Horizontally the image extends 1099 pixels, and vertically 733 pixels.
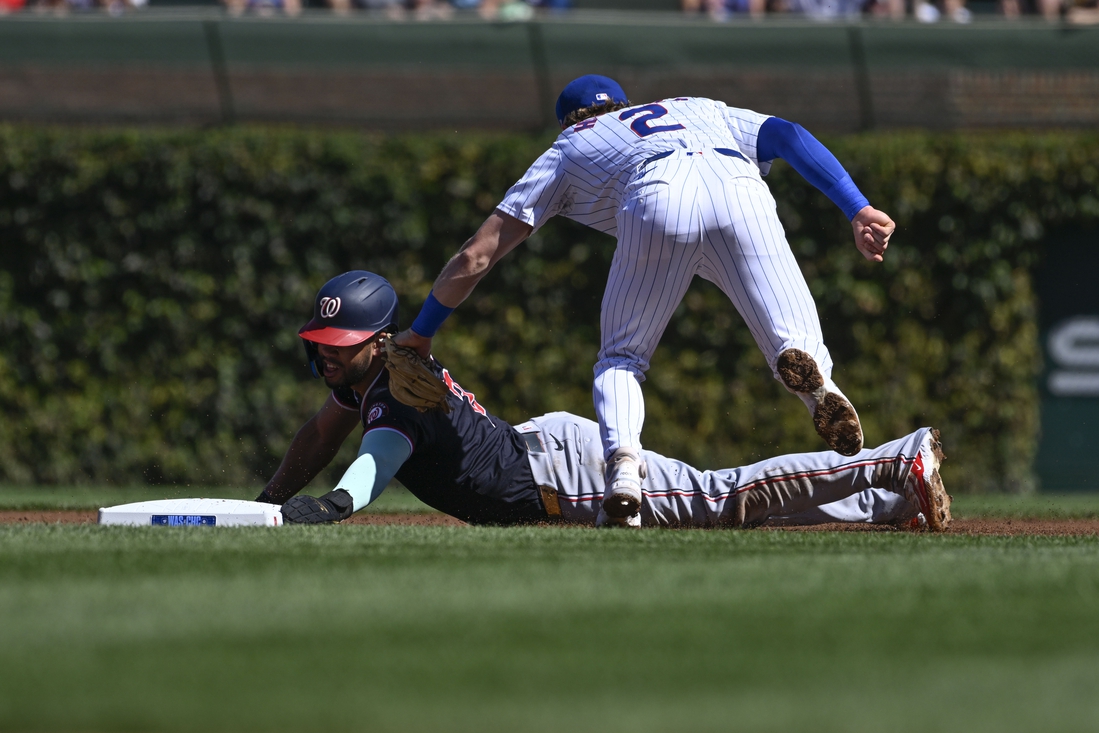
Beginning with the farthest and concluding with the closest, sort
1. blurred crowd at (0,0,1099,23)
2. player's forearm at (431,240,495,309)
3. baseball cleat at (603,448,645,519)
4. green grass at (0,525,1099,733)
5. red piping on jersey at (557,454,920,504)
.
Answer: blurred crowd at (0,0,1099,23), red piping on jersey at (557,454,920,504), player's forearm at (431,240,495,309), baseball cleat at (603,448,645,519), green grass at (0,525,1099,733)

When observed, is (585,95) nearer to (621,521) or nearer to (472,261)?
(472,261)

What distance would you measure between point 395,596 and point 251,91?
25.1 feet

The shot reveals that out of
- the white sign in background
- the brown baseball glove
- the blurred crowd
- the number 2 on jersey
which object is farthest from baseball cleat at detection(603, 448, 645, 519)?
the blurred crowd

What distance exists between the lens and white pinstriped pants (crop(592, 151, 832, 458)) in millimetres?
4461

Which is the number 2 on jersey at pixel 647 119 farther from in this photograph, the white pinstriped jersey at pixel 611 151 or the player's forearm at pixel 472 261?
the player's forearm at pixel 472 261

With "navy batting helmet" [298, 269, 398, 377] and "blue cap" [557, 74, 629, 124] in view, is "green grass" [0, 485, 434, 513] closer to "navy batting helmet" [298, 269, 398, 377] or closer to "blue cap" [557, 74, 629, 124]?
"navy batting helmet" [298, 269, 398, 377]

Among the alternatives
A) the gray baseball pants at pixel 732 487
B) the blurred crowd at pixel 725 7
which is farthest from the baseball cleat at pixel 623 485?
the blurred crowd at pixel 725 7

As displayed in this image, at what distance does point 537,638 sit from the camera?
95.2 inches

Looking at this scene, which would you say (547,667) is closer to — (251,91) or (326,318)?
(326,318)

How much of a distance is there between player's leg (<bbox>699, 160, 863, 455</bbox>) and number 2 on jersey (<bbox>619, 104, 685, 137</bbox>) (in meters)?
0.27

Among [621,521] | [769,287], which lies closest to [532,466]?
[621,521]

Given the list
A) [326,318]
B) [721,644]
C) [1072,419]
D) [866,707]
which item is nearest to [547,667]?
[721,644]

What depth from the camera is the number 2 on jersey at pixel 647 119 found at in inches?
186

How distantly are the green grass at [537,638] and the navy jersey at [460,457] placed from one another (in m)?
0.93
